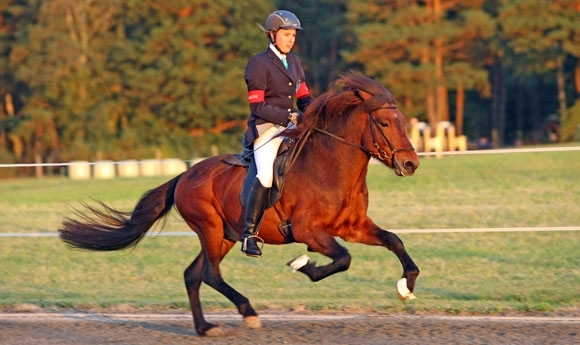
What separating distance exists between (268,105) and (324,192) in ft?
2.71

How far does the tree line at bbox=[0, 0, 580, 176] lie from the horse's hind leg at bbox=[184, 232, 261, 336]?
34.1 meters

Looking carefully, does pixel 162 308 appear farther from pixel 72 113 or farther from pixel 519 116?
pixel 519 116

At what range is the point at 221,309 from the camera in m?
9.02

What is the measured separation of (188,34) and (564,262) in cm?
3475

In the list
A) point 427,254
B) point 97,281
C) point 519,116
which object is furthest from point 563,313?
point 519,116

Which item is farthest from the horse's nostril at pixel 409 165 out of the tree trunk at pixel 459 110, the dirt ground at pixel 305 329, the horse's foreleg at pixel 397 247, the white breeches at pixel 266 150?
the tree trunk at pixel 459 110

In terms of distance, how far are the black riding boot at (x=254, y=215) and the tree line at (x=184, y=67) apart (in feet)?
113

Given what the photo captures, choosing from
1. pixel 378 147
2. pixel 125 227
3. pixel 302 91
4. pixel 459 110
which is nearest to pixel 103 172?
pixel 459 110

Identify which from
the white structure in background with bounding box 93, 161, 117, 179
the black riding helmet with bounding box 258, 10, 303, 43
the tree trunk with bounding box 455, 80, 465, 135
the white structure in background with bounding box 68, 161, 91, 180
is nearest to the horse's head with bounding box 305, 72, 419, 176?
the black riding helmet with bounding box 258, 10, 303, 43

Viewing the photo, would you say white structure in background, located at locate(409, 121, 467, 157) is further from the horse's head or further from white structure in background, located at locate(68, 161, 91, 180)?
the horse's head

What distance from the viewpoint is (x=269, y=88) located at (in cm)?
744

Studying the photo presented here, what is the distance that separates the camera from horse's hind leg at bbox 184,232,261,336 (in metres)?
7.34

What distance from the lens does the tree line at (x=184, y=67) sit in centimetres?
4203

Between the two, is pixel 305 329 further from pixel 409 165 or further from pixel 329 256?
pixel 409 165
